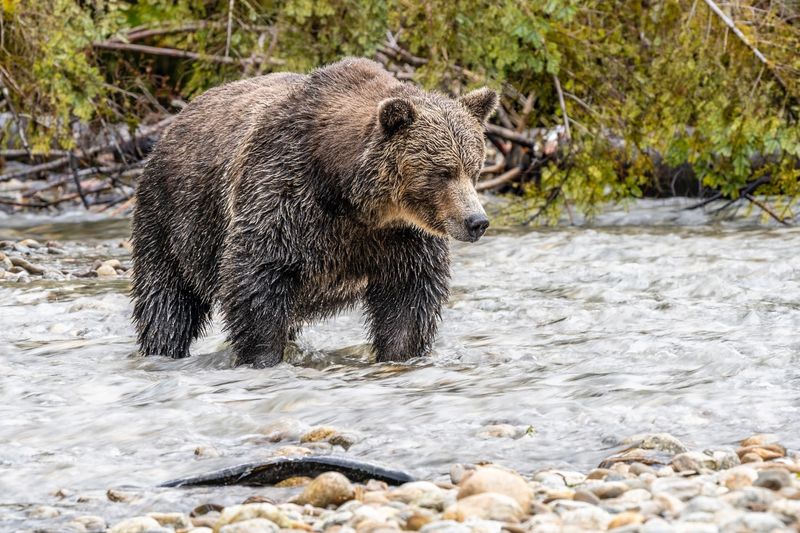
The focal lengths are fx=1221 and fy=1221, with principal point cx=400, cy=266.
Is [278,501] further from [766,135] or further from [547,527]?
[766,135]

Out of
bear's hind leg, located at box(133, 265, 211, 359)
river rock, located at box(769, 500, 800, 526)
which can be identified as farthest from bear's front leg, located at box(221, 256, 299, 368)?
river rock, located at box(769, 500, 800, 526)

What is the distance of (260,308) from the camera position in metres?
6.30

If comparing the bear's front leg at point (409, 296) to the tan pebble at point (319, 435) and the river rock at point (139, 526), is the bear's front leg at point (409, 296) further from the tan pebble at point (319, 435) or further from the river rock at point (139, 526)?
the river rock at point (139, 526)

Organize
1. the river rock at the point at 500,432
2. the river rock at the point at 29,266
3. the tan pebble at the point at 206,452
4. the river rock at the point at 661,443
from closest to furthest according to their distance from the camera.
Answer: the river rock at the point at 661,443 < the tan pebble at the point at 206,452 < the river rock at the point at 500,432 < the river rock at the point at 29,266

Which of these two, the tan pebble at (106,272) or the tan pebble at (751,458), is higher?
the tan pebble at (751,458)

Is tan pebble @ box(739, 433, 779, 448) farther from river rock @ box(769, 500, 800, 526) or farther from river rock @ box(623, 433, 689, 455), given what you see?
river rock @ box(769, 500, 800, 526)

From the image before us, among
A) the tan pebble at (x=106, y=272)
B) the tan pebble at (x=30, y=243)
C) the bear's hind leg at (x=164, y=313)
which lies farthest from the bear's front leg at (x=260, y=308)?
the tan pebble at (x=30, y=243)

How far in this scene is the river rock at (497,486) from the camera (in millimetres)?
3766

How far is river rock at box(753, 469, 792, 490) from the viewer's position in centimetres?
372

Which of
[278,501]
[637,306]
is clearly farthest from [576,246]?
[278,501]

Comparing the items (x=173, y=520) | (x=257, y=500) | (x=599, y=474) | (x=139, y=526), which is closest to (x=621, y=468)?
(x=599, y=474)

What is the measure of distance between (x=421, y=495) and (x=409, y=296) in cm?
265

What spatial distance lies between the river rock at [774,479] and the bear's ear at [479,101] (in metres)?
3.09

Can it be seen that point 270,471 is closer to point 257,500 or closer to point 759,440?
point 257,500
